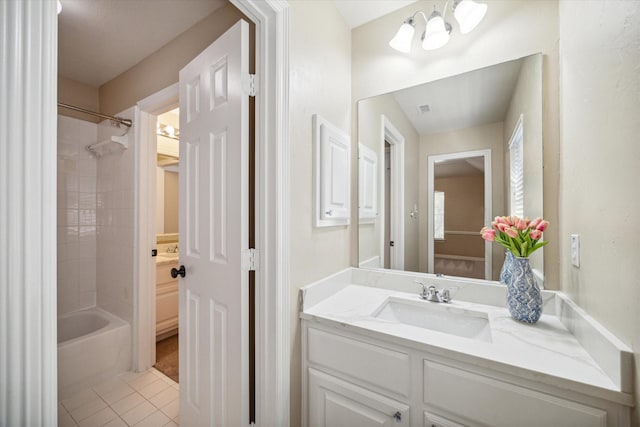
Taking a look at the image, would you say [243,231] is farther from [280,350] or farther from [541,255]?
[541,255]

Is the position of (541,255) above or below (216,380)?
above

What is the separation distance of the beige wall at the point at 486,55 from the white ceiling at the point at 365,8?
0.03 meters

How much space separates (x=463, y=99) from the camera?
1416mm

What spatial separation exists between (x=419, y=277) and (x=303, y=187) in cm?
84

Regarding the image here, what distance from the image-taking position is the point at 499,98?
1.34 meters

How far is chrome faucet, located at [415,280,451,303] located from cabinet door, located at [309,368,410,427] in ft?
1.72

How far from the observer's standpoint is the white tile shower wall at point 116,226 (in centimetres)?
213

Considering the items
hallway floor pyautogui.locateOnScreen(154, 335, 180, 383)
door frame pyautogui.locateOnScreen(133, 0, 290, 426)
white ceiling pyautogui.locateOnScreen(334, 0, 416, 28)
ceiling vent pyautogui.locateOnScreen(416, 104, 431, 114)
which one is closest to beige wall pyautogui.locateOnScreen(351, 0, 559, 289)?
white ceiling pyautogui.locateOnScreen(334, 0, 416, 28)

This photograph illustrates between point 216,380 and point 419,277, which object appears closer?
point 216,380

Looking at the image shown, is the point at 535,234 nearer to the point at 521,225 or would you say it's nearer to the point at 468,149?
the point at 521,225

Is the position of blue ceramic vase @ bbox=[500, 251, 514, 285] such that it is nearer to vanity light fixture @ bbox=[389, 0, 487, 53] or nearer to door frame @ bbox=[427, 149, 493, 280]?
door frame @ bbox=[427, 149, 493, 280]

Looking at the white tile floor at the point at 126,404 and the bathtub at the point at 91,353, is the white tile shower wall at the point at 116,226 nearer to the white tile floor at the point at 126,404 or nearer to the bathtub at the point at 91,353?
the bathtub at the point at 91,353

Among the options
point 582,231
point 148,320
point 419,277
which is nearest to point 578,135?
point 582,231

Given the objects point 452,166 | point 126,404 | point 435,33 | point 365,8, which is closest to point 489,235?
point 452,166
